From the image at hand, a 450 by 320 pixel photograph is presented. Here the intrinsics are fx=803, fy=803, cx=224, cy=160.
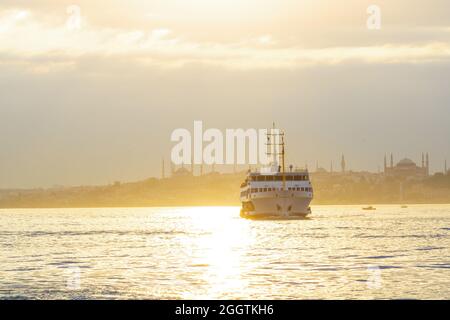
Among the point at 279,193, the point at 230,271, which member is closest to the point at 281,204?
the point at 279,193

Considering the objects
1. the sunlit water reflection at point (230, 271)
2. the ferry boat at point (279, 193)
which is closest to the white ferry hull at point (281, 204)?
the ferry boat at point (279, 193)

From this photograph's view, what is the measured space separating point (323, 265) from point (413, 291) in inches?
670

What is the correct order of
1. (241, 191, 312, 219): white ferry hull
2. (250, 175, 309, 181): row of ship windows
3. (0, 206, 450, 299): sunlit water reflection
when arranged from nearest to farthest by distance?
1. (0, 206, 450, 299): sunlit water reflection
2. (241, 191, 312, 219): white ferry hull
3. (250, 175, 309, 181): row of ship windows

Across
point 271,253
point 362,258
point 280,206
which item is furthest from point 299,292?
point 280,206

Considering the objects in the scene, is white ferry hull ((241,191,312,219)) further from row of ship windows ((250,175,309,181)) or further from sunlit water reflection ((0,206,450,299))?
sunlit water reflection ((0,206,450,299))

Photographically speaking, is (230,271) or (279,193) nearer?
(230,271)

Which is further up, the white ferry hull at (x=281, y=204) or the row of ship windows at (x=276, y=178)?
the row of ship windows at (x=276, y=178)

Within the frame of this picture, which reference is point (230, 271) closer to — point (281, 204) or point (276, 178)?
point (281, 204)

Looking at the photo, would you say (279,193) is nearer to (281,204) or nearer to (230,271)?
(281,204)

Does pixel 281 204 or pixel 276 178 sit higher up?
pixel 276 178

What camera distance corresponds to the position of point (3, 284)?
44.4m

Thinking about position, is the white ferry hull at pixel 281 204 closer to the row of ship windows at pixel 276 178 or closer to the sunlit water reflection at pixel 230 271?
the row of ship windows at pixel 276 178

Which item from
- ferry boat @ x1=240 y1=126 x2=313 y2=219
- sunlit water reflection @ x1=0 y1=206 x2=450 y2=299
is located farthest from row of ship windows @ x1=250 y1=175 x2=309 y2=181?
sunlit water reflection @ x1=0 y1=206 x2=450 y2=299
